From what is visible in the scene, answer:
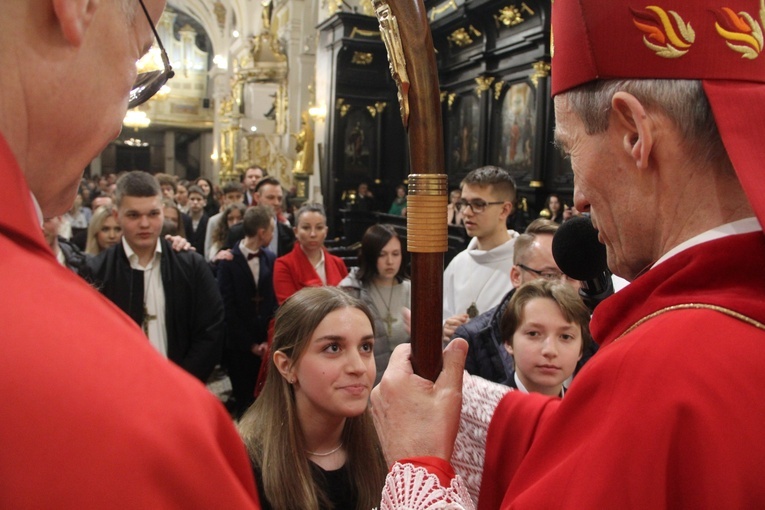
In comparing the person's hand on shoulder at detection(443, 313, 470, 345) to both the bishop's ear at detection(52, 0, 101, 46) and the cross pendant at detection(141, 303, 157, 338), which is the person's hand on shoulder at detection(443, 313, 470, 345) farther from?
the bishop's ear at detection(52, 0, 101, 46)

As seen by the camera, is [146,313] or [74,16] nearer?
[74,16]

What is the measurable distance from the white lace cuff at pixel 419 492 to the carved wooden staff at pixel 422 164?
181 millimetres

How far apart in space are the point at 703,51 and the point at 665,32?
6 cm

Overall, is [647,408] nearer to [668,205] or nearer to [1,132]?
[668,205]

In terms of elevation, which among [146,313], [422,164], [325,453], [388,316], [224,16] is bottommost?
[325,453]

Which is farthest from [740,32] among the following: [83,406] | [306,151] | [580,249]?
[306,151]

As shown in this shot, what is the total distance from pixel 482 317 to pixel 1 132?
2.52m

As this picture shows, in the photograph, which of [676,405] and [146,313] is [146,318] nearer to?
[146,313]

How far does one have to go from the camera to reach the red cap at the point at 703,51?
951 millimetres

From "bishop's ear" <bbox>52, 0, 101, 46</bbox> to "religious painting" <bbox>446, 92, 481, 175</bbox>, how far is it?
11.7m

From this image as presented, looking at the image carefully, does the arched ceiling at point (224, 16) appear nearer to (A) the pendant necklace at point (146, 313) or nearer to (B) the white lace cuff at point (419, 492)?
(A) the pendant necklace at point (146, 313)

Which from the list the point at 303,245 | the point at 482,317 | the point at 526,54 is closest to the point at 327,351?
the point at 482,317

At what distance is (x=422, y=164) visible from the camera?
1.23 metres

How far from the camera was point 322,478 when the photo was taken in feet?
6.77
